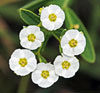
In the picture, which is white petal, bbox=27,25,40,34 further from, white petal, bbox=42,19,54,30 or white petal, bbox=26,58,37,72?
white petal, bbox=26,58,37,72

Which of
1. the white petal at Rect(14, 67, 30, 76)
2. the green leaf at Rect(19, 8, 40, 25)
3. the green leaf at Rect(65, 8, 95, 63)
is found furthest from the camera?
the green leaf at Rect(65, 8, 95, 63)

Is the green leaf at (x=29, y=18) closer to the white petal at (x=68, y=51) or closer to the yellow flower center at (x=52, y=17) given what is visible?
the yellow flower center at (x=52, y=17)

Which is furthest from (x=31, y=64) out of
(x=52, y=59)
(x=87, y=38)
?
(x=52, y=59)

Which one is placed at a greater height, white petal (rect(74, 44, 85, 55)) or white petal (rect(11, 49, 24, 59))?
white petal (rect(11, 49, 24, 59))

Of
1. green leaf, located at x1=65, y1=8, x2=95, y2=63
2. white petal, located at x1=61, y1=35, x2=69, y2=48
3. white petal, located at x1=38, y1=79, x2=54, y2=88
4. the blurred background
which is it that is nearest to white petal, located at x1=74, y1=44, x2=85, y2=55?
white petal, located at x1=61, y1=35, x2=69, y2=48

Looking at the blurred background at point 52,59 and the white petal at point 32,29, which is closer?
the white petal at point 32,29

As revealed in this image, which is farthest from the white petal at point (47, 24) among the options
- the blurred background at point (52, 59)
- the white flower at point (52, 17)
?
the blurred background at point (52, 59)

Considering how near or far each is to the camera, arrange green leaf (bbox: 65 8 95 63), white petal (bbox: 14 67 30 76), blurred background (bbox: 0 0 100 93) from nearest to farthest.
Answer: white petal (bbox: 14 67 30 76) < green leaf (bbox: 65 8 95 63) < blurred background (bbox: 0 0 100 93)
